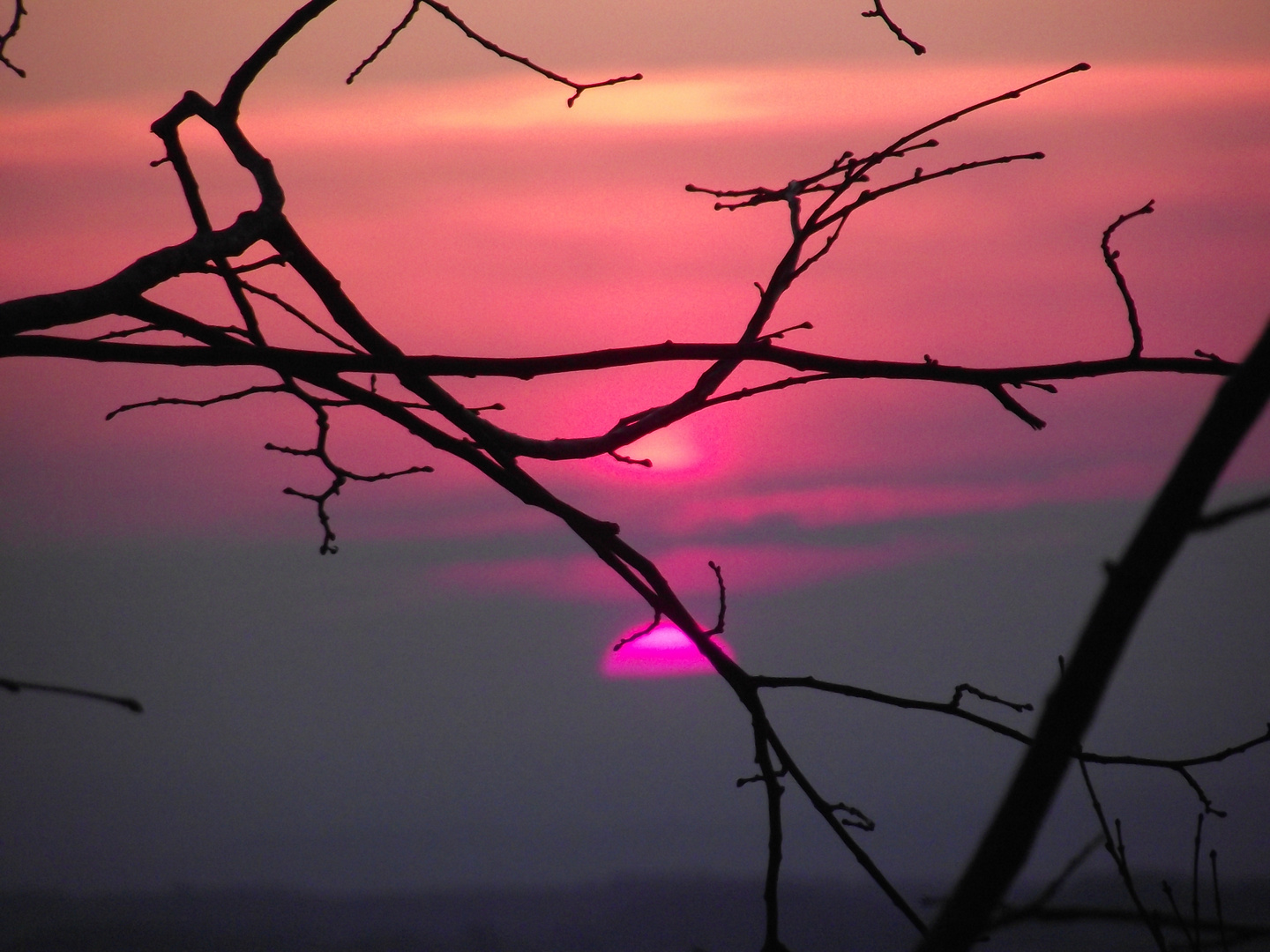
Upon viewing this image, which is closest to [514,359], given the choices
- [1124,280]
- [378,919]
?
[1124,280]

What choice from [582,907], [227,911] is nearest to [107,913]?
[227,911]

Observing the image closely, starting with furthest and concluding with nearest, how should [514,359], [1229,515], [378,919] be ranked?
[378,919] < [514,359] < [1229,515]

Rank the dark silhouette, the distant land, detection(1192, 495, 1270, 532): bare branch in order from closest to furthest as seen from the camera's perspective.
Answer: detection(1192, 495, 1270, 532): bare branch, the dark silhouette, the distant land

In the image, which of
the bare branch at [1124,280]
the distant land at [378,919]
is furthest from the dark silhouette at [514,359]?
the distant land at [378,919]

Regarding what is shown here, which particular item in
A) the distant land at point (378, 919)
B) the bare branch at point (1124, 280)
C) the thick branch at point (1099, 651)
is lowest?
the distant land at point (378, 919)

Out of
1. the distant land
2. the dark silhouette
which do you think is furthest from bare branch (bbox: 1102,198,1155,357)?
the distant land

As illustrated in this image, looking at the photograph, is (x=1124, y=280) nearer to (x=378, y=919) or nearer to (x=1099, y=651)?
(x=1099, y=651)

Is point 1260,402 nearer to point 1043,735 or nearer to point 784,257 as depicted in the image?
point 1043,735

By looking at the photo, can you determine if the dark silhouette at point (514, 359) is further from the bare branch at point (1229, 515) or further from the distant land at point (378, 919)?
the distant land at point (378, 919)

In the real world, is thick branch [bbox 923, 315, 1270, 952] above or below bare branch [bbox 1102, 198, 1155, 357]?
below

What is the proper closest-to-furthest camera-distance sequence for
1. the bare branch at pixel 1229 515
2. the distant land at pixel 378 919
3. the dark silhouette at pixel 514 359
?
1. the bare branch at pixel 1229 515
2. the dark silhouette at pixel 514 359
3. the distant land at pixel 378 919

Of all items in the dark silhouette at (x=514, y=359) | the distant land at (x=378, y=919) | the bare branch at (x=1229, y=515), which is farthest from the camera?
the distant land at (x=378, y=919)

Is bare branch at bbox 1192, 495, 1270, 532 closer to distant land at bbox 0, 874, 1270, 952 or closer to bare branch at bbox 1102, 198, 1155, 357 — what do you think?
bare branch at bbox 1102, 198, 1155, 357

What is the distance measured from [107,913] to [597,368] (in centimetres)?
3765
